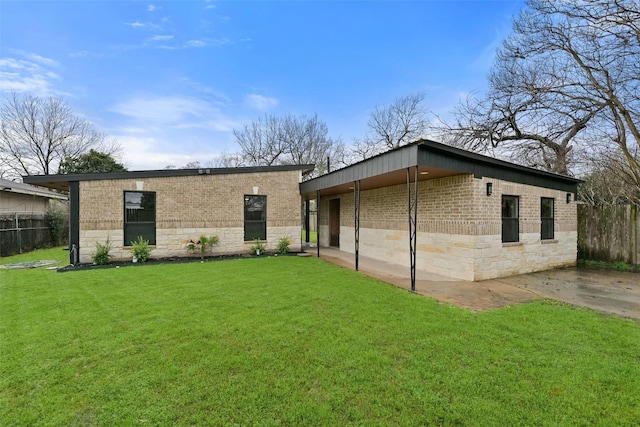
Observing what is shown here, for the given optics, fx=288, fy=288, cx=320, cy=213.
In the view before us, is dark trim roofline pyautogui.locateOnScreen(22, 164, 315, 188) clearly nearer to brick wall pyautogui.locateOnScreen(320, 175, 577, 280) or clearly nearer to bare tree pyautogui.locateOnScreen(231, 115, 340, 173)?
brick wall pyautogui.locateOnScreen(320, 175, 577, 280)

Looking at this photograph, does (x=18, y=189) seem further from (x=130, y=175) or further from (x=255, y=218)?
(x=255, y=218)

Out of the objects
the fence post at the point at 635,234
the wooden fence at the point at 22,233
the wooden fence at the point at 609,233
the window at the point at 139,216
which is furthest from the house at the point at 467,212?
the wooden fence at the point at 22,233

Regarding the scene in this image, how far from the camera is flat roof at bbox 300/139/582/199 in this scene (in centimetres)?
577

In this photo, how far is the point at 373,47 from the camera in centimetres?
1290

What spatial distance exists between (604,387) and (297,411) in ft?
8.71

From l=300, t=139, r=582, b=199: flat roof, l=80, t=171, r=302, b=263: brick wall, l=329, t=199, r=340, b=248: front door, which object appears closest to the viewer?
l=300, t=139, r=582, b=199: flat roof

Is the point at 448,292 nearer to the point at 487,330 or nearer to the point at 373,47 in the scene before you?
the point at 487,330

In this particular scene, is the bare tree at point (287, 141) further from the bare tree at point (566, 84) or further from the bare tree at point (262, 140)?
the bare tree at point (566, 84)

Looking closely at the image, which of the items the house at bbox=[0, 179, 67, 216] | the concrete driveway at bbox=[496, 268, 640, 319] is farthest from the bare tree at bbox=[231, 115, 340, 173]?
the concrete driveway at bbox=[496, 268, 640, 319]

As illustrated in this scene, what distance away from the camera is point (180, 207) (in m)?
10.1

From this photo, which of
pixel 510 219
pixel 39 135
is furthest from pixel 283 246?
pixel 39 135

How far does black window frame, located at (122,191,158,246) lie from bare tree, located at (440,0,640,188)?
13.3 meters

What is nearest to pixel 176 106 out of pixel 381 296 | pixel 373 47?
pixel 373 47

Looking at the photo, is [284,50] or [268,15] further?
[284,50]
